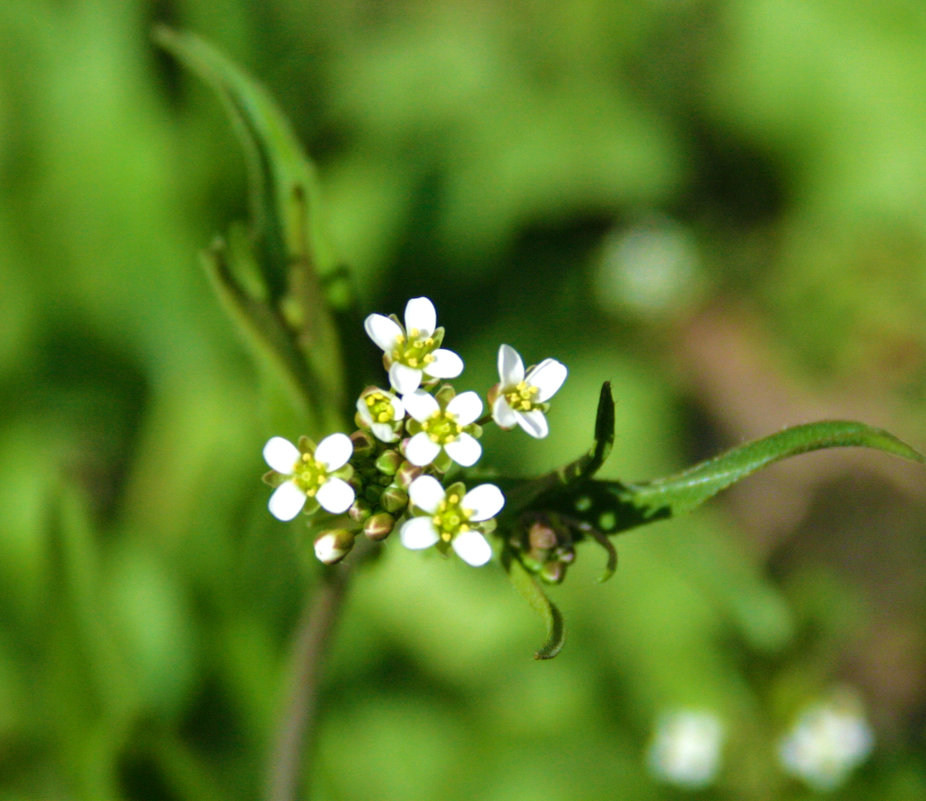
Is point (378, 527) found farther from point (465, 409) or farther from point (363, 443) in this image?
point (465, 409)

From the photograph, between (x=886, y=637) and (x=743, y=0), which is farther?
(x=743, y=0)

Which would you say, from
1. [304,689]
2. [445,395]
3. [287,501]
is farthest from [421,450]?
[304,689]

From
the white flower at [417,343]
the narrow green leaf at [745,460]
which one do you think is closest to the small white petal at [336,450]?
the white flower at [417,343]

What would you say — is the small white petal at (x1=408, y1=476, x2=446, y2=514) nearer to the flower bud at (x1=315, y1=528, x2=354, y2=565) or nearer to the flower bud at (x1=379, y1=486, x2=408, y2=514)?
the flower bud at (x1=379, y1=486, x2=408, y2=514)

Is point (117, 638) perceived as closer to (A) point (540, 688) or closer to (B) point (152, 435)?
(B) point (152, 435)

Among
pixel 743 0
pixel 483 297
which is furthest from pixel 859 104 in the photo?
pixel 483 297
